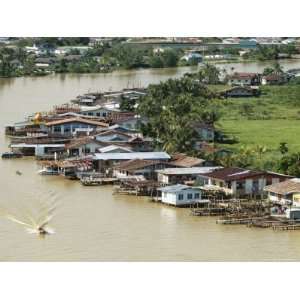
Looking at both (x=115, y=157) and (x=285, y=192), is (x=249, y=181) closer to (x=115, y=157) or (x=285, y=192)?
(x=285, y=192)

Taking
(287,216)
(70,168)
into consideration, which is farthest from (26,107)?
(287,216)

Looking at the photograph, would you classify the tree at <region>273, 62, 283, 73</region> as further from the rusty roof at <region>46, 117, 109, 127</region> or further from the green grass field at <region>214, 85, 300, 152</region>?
the rusty roof at <region>46, 117, 109, 127</region>

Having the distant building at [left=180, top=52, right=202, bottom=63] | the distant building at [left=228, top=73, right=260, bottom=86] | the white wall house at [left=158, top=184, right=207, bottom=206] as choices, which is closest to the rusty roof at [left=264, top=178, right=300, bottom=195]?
the white wall house at [left=158, top=184, right=207, bottom=206]

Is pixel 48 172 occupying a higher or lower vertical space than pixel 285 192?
lower

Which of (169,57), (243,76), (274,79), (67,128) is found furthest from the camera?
(169,57)

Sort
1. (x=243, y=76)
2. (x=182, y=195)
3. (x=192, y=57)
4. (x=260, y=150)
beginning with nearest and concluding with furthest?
(x=182, y=195) < (x=260, y=150) < (x=243, y=76) < (x=192, y=57)

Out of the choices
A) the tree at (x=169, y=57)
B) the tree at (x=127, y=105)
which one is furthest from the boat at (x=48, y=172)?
the tree at (x=169, y=57)

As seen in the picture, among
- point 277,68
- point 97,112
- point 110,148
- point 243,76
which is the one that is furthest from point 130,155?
point 277,68

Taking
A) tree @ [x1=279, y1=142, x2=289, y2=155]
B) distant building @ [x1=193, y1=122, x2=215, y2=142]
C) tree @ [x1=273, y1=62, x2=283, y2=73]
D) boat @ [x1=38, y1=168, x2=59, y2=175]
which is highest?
tree @ [x1=273, y1=62, x2=283, y2=73]
